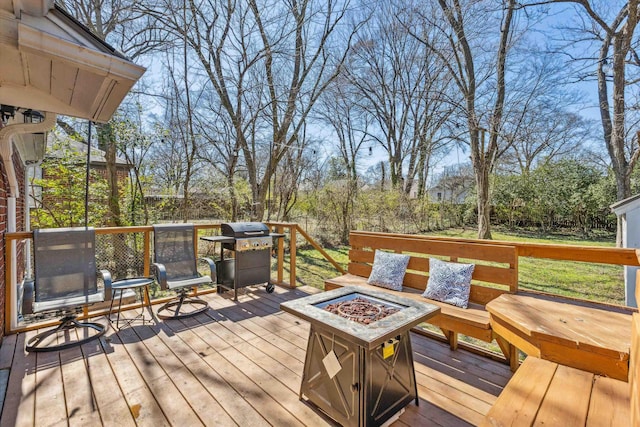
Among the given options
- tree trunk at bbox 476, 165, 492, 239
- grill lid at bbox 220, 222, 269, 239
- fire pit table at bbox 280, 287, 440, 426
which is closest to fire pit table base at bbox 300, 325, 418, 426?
fire pit table at bbox 280, 287, 440, 426

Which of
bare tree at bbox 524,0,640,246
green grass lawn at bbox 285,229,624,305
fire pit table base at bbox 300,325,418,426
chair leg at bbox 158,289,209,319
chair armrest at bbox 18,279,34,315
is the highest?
bare tree at bbox 524,0,640,246

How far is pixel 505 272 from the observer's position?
2.63m

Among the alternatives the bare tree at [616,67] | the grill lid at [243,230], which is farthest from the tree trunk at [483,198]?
the grill lid at [243,230]

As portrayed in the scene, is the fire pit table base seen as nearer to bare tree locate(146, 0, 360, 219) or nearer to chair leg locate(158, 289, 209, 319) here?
chair leg locate(158, 289, 209, 319)

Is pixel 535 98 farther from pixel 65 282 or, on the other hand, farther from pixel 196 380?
Answer: pixel 65 282

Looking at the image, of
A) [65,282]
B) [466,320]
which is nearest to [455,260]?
[466,320]

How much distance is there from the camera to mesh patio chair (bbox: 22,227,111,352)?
275cm

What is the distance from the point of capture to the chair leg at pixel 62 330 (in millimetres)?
2648

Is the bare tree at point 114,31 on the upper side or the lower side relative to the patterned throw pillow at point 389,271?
upper

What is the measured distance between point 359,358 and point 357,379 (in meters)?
0.12

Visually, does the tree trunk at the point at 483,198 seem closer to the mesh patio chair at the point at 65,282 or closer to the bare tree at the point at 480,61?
the bare tree at the point at 480,61

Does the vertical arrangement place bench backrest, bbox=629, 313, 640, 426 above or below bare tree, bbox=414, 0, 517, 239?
below

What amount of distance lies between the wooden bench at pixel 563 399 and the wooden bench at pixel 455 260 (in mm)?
701

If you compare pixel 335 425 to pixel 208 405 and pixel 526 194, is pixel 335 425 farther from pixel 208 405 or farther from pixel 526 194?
pixel 526 194
